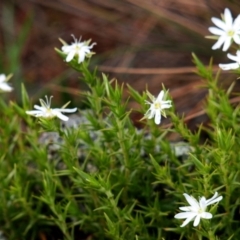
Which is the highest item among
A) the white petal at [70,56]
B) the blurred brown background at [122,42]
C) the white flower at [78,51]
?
the blurred brown background at [122,42]

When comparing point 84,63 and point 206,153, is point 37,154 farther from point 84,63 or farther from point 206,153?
point 206,153

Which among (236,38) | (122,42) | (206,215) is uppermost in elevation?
(122,42)

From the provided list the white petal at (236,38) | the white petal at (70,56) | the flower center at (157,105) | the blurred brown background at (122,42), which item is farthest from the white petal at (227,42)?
the blurred brown background at (122,42)

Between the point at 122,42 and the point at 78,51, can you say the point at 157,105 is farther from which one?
the point at 122,42

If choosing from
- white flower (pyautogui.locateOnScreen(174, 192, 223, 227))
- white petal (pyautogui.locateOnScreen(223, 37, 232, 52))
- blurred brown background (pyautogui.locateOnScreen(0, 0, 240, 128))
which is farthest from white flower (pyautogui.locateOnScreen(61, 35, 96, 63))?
blurred brown background (pyautogui.locateOnScreen(0, 0, 240, 128))

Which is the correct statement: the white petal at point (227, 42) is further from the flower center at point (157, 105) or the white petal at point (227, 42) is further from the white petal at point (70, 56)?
the white petal at point (70, 56)

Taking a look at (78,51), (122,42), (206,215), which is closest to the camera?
(206,215)

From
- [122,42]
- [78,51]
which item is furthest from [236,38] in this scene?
[122,42]
